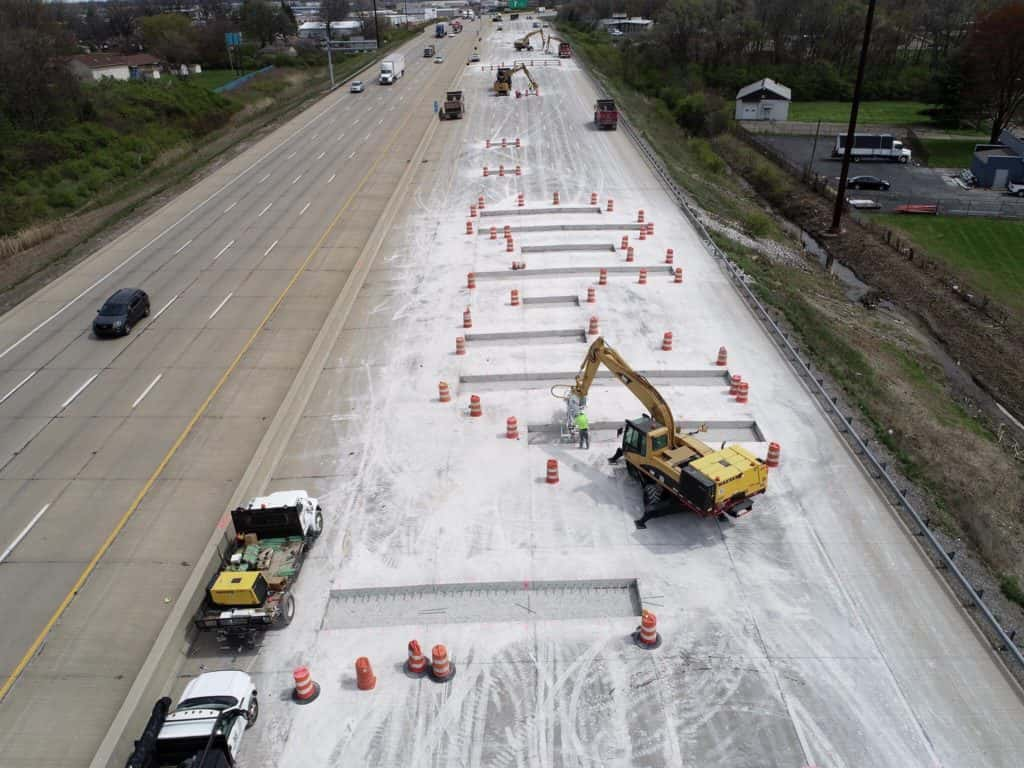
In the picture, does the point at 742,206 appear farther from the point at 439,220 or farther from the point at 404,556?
the point at 404,556

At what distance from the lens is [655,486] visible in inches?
730

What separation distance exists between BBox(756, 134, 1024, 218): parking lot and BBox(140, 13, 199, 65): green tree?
96951 mm

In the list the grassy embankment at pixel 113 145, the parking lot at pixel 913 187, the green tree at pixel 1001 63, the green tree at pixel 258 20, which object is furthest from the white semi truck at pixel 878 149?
the green tree at pixel 258 20

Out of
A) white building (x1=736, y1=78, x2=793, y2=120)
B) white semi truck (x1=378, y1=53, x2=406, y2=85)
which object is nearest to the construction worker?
Result: white building (x1=736, y1=78, x2=793, y2=120)

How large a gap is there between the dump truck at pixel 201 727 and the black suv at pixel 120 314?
19.6 metres

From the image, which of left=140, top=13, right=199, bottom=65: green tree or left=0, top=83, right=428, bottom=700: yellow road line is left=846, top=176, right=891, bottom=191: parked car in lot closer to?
left=0, top=83, right=428, bottom=700: yellow road line

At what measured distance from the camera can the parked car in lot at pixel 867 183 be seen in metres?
55.3

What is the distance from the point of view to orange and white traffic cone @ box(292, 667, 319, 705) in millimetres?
13880

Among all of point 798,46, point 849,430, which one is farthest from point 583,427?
point 798,46

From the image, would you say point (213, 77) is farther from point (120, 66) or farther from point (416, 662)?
point (416, 662)

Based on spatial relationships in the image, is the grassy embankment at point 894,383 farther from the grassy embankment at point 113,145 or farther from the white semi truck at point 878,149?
the grassy embankment at point 113,145

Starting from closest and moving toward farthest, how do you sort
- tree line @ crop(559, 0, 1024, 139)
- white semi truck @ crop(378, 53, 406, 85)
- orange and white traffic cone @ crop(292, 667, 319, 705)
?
orange and white traffic cone @ crop(292, 667, 319, 705), white semi truck @ crop(378, 53, 406, 85), tree line @ crop(559, 0, 1024, 139)

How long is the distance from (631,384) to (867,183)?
45.8 m

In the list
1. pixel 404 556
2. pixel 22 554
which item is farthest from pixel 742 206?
pixel 22 554
